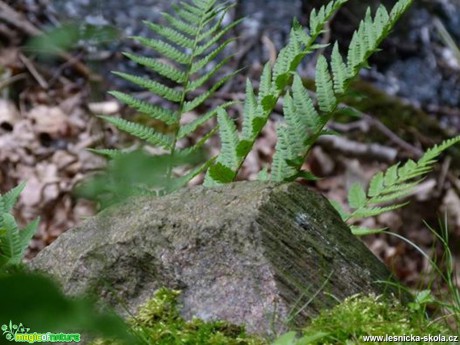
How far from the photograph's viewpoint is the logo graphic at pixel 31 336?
132cm

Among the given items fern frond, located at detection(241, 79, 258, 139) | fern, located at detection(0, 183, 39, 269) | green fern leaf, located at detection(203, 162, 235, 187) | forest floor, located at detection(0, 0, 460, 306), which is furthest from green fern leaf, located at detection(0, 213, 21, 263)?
forest floor, located at detection(0, 0, 460, 306)

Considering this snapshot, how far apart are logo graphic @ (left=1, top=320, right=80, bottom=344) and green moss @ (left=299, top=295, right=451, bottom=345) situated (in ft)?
1.79

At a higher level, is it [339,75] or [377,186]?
[339,75]

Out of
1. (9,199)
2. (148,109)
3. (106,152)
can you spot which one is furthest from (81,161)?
(106,152)

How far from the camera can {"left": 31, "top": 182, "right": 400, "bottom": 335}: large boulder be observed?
1.76 metres

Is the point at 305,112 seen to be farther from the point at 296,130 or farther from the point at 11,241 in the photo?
the point at 11,241

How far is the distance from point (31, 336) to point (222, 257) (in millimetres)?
531

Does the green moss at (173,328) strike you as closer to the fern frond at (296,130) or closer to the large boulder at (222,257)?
the large boulder at (222,257)

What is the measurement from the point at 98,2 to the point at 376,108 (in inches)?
212

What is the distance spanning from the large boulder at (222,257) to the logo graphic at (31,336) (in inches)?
4.8

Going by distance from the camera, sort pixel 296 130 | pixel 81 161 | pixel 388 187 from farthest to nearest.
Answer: pixel 81 161, pixel 388 187, pixel 296 130

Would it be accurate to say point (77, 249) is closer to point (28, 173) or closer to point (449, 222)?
point (28, 173)

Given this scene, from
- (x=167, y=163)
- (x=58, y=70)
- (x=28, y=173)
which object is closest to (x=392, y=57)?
(x=58, y=70)

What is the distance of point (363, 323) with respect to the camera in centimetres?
169
